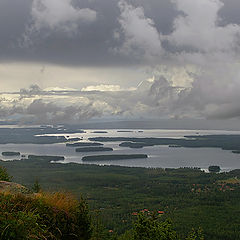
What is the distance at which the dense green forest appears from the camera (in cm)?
8373

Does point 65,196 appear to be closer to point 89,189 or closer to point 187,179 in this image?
point 89,189

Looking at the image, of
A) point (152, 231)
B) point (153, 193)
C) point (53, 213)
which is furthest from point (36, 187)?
point (153, 193)

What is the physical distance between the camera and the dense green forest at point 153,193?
83731 mm

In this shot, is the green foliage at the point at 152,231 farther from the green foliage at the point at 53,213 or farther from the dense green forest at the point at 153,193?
the dense green forest at the point at 153,193

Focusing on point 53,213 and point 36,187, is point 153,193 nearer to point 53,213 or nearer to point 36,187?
point 36,187

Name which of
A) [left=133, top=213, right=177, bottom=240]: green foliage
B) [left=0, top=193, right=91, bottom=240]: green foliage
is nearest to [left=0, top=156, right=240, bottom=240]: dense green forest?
[left=133, top=213, right=177, bottom=240]: green foliage

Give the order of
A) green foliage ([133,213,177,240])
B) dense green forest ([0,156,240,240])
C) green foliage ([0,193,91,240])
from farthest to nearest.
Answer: dense green forest ([0,156,240,240]), green foliage ([133,213,177,240]), green foliage ([0,193,91,240])

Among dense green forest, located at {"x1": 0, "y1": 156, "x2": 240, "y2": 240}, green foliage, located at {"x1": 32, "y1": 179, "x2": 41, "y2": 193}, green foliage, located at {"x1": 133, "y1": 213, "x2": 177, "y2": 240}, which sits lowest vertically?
dense green forest, located at {"x1": 0, "y1": 156, "x2": 240, "y2": 240}

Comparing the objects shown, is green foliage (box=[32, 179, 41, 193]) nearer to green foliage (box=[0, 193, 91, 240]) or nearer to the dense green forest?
green foliage (box=[0, 193, 91, 240])

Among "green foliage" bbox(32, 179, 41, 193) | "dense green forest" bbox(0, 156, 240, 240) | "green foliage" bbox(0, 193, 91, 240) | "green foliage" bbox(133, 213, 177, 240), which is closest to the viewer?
"green foliage" bbox(0, 193, 91, 240)

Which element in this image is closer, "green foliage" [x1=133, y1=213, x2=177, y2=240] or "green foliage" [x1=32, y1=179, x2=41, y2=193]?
"green foliage" [x1=133, y1=213, x2=177, y2=240]

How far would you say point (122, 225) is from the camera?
8000 centimetres

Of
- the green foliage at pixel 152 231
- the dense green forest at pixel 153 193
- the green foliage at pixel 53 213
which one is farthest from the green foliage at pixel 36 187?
the dense green forest at pixel 153 193

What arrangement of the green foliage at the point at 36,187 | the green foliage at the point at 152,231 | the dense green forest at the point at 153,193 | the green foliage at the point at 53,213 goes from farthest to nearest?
the dense green forest at the point at 153,193, the green foliage at the point at 36,187, the green foliage at the point at 152,231, the green foliage at the point at 53,213
